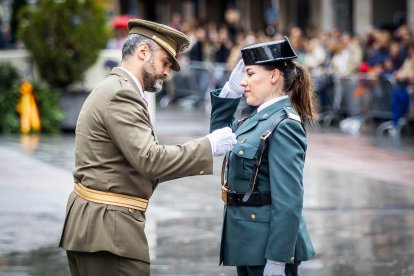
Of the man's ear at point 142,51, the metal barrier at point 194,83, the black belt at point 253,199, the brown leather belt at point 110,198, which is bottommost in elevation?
the metal barrier at point 194,83

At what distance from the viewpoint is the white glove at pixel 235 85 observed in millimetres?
5508

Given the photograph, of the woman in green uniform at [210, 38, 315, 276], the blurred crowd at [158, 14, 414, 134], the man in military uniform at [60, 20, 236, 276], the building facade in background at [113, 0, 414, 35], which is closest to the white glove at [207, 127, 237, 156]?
the man in military uniform at [60, 20, 236, 276]

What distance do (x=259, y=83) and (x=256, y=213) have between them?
2.08ft

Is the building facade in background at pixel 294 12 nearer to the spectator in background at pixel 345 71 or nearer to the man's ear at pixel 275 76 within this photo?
the spectator in background at pixel 345 71

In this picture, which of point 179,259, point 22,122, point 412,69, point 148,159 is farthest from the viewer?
point 412,69

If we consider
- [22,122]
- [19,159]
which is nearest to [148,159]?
[19,159]

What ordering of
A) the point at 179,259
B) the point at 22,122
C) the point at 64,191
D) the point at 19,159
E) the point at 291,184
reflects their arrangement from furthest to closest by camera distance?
1. the point at 22,122
2. the point at 19,159
3. the point at 64,191
4. the point at 179,259
5. the point at 291,184

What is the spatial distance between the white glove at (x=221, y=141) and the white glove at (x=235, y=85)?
2.09 feet

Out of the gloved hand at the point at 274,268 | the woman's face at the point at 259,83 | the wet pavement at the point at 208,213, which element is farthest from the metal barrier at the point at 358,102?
the gloved hand at the point at 274,268

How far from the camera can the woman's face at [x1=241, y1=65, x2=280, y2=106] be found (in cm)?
530

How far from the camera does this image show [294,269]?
5.36 metres

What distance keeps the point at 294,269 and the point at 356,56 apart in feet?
56.3

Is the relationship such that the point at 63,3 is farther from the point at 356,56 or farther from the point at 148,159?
the point at 148,159

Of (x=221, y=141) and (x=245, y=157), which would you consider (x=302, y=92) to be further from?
(x=221, y=141)
